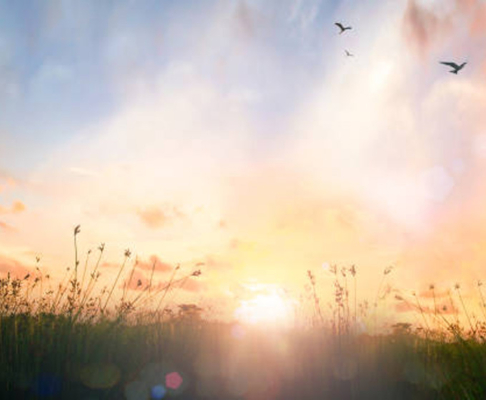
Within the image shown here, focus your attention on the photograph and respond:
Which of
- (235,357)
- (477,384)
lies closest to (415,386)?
(477,384)

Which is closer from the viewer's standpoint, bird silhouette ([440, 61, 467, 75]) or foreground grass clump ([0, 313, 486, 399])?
foreground grass clump ([0, 313, 486, 399])

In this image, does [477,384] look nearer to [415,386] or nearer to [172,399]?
[415,386]

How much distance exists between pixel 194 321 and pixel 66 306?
4018 mm

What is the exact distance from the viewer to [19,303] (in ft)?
25.0

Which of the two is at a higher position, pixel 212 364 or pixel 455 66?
pixel 455 66

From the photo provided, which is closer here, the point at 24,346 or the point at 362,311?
the point at 24,346

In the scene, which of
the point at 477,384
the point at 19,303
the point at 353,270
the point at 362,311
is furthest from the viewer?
the point at 362,311

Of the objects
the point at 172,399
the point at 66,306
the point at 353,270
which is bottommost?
the point at 172,399

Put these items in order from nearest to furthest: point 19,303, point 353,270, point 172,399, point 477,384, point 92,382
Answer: point 477,384 → point 92,382 → point 172,399 → point 19,303 → point 353,270

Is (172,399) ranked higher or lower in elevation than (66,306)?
lower

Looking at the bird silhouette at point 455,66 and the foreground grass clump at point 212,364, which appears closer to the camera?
the foreground grass clump at point 212,364

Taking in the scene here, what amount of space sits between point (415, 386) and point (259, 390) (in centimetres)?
273

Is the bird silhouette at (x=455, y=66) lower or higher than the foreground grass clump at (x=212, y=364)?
higher

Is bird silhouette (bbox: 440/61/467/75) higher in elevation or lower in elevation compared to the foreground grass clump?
higher
